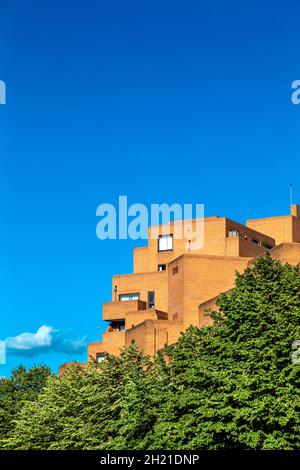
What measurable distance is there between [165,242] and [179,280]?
48.9ft

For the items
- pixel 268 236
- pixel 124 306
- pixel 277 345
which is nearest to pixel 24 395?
pixel 124 306

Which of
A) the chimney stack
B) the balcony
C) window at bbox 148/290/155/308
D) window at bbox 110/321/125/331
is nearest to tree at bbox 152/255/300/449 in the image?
window at bbox 148/290/155/308

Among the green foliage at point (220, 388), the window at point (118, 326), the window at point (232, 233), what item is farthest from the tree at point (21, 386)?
the green foliage at point (220, 388)

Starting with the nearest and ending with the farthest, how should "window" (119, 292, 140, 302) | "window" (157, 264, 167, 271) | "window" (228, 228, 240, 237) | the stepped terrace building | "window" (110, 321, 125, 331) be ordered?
the stepped terrace building
"window" (228, 228, 240, 237)
"window" (119, 292, 140, 302)
"window" (110, 321, 125, 331)
"window" (157, 264, 167, 271)

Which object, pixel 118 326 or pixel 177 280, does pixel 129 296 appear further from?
pixel 177 280

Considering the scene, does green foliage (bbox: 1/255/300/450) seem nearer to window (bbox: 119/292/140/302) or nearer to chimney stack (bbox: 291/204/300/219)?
window (bbox: 119/292/140/302)

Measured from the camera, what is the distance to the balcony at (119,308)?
99.2 metres

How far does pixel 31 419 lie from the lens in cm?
8162

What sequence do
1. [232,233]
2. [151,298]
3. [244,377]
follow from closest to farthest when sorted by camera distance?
[244,377] < [232,233] < [151,298]

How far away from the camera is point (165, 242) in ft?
341

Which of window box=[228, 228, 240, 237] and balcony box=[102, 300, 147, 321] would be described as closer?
window box=[228, 228, 240, 237]

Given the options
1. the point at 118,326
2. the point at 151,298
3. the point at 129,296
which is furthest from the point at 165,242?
the point at 118,326

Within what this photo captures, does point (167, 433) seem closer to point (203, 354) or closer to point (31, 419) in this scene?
point (203, 354)

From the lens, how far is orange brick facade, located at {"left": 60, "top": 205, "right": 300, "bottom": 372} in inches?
3423
